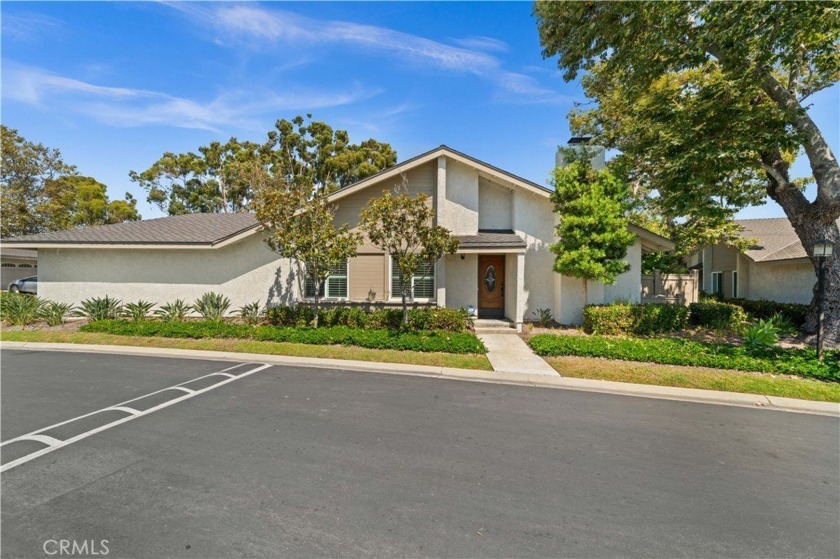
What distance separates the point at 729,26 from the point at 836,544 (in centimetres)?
1107

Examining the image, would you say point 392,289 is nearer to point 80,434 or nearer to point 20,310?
point 80,434

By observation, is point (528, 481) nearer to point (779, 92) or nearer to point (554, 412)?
point (554, 412)

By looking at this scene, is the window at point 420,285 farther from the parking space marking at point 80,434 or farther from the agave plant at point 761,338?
the agave plant at point 761,338

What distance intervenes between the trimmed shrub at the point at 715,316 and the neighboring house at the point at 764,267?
14.9ft

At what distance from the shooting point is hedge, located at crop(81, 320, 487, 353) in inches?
385

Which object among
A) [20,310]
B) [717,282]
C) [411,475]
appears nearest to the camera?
[411,475]

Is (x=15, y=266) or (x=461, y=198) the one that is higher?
(x=461, y=198)

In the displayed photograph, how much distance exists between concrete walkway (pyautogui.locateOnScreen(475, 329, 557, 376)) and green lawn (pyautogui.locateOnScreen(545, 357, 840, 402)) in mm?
431

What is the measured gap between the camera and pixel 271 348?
9992mm

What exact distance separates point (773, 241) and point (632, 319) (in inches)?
505

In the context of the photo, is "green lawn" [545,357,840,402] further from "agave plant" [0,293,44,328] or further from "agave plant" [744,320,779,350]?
"agave plant" [0,293,44,328]

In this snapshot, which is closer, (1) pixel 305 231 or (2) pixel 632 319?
(1) pixel 305 231

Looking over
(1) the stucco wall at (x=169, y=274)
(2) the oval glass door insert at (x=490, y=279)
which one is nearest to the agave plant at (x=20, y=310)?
(1) the stucco wall at (x=169, y=274)

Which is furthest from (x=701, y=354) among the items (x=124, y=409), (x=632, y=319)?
(x=124, y=409)
